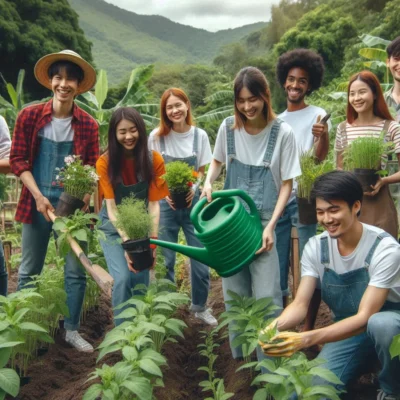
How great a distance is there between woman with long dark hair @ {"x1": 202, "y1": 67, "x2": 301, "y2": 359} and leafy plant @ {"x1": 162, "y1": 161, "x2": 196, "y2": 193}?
0.45 metres

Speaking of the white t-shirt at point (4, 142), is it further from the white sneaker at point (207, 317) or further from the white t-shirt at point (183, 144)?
the white sneaker at point (207, 317)

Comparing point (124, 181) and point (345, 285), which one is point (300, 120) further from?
point (345, 285)

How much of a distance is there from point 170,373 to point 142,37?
67.3 m

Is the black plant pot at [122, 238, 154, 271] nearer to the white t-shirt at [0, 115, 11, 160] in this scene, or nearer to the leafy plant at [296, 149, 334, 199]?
the leafy plant at [296, 149, 334, 199]

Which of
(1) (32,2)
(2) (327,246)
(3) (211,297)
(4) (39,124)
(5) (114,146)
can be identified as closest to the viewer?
(2) (327,246)

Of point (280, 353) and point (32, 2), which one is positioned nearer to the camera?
point (280, 353)

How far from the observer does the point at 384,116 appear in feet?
11.6

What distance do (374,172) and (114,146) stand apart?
5.04 feet

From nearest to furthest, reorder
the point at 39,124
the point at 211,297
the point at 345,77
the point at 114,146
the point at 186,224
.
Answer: the point at 114,146
the point at 39,124
the point at 186,224
the point at 211,297
the point at 345,77

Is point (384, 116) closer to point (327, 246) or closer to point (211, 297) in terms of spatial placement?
point (327, 246)

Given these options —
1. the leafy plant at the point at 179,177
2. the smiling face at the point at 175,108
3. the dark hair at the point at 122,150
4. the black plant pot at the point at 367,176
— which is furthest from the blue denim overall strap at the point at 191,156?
the black plant pot at the point at 367,176

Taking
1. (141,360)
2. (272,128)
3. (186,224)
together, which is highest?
(272,128)

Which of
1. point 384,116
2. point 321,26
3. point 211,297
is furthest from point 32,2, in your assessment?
point 384,116

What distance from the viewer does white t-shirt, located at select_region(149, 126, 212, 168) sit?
14.0 ft
